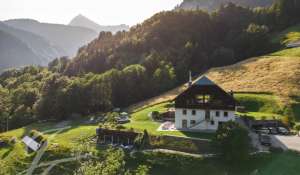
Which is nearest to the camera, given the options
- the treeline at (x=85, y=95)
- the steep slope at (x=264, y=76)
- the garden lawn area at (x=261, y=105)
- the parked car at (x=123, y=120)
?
the garden lawn area at (x=261, y=105)

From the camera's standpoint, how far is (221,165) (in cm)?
4600

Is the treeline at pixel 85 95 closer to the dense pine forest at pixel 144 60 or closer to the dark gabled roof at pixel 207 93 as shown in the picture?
the dense pine forest at pixel 144 60

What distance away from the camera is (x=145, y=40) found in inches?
5143

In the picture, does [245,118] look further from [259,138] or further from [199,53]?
[199,53]

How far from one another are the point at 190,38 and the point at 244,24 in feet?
90.2

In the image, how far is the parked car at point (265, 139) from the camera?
164 ft

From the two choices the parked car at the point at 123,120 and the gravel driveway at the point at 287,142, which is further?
the parked car at the point at 123,120

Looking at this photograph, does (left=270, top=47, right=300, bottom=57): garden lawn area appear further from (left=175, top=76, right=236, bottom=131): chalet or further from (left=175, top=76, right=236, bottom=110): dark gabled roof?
(left=175, top=76, right=236, bottom=110): dark gabled roof

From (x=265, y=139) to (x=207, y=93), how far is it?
1275 centimetres

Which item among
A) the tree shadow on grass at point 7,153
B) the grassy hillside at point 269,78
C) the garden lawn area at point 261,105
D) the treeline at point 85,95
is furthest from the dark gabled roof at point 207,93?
the treeline at point 85,95

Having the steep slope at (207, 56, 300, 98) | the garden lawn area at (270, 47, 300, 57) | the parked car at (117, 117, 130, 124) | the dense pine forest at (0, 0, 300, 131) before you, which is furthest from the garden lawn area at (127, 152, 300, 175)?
the garden lawn area at (270, 47, 300, 57)

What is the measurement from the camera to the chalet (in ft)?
189

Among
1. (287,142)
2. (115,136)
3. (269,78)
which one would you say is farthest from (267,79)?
(115,136)

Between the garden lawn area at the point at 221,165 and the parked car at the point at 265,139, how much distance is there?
3592mm
